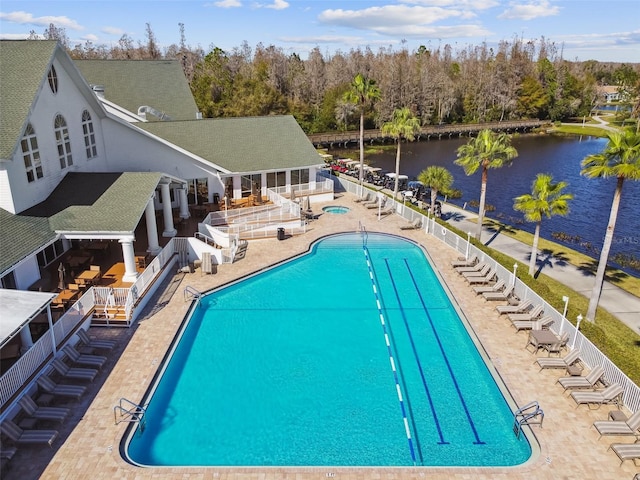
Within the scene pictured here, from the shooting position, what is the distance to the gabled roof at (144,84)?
35.9m

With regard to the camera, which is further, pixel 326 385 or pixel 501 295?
pixel 501 295

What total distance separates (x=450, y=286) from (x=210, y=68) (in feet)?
228

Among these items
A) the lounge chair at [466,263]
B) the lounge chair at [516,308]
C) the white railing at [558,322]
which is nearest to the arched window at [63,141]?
the lounge chair at [466,263]

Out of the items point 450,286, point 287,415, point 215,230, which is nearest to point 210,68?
point 215,230

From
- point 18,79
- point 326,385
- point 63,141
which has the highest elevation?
point 18,79

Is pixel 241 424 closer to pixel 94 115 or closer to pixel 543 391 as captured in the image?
pixel 543 391

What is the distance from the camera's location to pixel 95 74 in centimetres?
3612

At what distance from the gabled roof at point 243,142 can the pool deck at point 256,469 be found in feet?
41.6

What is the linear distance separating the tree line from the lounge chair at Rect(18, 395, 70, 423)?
214 feet

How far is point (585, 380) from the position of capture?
14391 millimetres

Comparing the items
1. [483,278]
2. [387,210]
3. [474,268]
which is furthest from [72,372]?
[387,210]

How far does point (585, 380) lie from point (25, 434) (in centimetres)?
1617

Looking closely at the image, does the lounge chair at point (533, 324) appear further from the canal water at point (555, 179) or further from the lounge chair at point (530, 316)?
the canal water at point (555, 179)

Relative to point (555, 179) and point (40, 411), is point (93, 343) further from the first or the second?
point (555, 179)
